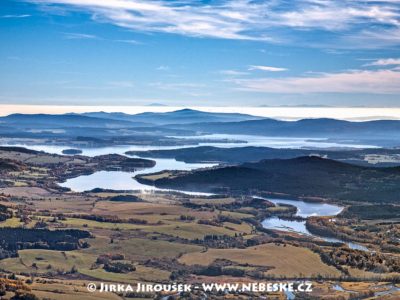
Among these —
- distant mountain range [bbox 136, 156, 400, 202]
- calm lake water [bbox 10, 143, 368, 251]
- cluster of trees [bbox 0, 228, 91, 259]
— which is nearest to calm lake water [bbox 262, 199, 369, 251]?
calm lake water [bbox 10, 143, 368, 251]

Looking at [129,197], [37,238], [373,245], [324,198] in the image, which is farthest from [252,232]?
[324,198]

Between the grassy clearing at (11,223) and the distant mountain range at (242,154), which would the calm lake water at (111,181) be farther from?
the grassy clearing at (11,223)

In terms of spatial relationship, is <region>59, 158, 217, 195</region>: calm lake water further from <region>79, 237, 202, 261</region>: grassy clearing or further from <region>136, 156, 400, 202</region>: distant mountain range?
<region>79, 237, 202, 261</region>: grassy clearing

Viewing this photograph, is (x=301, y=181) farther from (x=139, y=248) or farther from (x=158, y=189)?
(x=139, y=248)

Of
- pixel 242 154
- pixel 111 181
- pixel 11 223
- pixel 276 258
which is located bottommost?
pixel 276 258

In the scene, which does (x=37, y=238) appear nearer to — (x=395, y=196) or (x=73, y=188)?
(x=73, y=188)

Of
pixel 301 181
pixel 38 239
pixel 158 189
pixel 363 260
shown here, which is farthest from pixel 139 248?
pixel 301 181

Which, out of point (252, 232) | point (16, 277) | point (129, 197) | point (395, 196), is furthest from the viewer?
point (395, 196)

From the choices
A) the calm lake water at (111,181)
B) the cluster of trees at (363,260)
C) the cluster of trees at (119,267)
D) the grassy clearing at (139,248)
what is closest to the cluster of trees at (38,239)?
the grassy clearing at (139,248)
